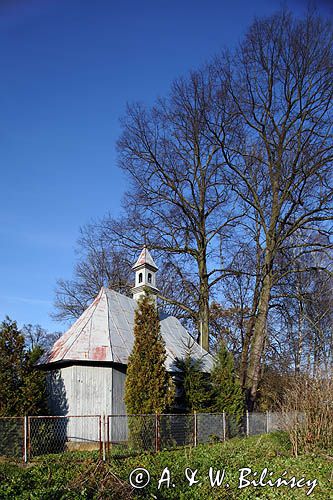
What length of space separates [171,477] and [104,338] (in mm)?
8577

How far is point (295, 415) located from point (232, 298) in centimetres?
2137

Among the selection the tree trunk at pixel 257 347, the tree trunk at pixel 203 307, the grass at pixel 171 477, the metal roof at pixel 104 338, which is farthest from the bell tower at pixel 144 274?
the grass at pixel 171 477

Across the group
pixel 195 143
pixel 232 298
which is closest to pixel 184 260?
pixel 195 143

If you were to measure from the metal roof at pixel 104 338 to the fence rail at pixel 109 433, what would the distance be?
1786mm

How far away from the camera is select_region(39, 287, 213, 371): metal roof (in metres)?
15.6

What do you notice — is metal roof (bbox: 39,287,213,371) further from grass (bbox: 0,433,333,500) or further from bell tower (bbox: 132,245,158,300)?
grass (bbox: 0,433,333,500)

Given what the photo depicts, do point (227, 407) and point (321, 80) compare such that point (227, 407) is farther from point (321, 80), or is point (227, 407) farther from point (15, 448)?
point (321, 80)

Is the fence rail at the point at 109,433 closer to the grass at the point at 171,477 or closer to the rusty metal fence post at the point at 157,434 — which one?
the rusty metal fence post at the point at 157,434

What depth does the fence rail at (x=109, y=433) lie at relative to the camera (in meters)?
11.9

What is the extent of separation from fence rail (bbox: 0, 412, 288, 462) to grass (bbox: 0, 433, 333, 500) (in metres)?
1.12

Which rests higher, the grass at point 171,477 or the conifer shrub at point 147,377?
the conifer shrub at point 147,377

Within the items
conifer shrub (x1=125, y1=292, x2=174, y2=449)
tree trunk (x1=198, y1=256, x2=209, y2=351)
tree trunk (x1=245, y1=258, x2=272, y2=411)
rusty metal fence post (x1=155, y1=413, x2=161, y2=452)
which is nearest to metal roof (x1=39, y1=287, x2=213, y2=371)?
conifer shrub (x1=125, y1=292, x2=174, y2=449)

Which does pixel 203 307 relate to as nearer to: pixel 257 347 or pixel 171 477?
pixel 257 347

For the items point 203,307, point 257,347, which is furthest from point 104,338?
point 203,307
